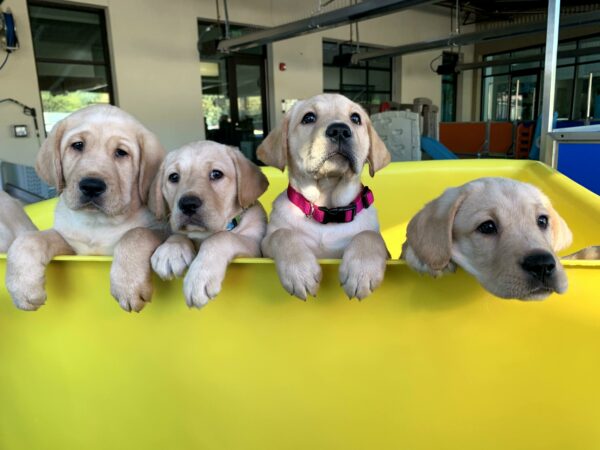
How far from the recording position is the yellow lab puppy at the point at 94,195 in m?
1.39

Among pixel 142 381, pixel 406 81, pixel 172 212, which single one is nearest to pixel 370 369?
pixel 142 381

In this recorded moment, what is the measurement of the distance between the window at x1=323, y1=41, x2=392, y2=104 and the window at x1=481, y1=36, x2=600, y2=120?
136 inches

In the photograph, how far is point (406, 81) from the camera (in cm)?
1498

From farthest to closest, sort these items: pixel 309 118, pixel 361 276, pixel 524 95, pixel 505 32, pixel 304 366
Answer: pixel 524 95 → pixel 505 32 → pixel 309 118 → pixel 304 366 → pixel 361 276

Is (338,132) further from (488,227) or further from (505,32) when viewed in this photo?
(505,32)

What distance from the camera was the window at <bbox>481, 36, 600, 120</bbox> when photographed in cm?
1546

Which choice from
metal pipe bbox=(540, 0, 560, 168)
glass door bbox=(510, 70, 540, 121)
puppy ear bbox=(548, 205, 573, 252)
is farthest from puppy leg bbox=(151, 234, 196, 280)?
glass door bbox=(510, 70, 540, 121)

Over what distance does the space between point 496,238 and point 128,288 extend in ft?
3.17

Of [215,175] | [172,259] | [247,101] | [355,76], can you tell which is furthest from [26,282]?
[355,76]

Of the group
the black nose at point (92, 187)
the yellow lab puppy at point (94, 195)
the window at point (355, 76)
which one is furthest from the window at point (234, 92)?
the black nose at point (92, 187)

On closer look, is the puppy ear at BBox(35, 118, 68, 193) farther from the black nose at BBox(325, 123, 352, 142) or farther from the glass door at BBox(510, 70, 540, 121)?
the glass door at BBox(510, 70, 540, 121)

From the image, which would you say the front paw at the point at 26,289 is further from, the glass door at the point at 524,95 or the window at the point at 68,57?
the glass door at the point at 524,95

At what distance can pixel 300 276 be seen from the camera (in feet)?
3.90

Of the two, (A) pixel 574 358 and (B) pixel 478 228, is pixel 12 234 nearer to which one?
(B) pixel 478 228
